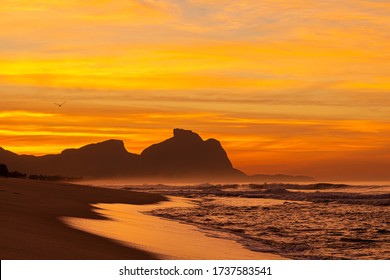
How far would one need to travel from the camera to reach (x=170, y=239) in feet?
→ 78.1

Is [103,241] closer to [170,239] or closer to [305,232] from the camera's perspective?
[170,239]

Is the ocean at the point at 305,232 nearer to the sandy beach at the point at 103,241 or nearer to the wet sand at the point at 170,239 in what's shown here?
the wet sand at the point at 170,239

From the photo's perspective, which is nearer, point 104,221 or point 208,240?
point 208,240

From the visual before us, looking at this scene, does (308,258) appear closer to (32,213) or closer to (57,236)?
(57,236)

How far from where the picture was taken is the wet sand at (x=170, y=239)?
20.2 metres

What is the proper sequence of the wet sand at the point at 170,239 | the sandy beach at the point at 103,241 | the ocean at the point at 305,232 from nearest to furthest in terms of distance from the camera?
the sandy beach at the point at 103,241 < the wet sand at the point at 170,239 < the ocean at the point at 305,232

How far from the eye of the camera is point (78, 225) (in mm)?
25922

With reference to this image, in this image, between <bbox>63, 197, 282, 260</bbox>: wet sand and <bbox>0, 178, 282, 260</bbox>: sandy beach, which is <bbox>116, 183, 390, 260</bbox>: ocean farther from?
<bbox>0, 178, 282, 260</bbox>: sandy beach

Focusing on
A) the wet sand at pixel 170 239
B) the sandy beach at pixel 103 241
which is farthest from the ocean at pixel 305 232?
the sandy beach at pixel 103 241

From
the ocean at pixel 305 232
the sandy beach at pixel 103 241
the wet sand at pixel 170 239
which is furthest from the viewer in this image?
the ocean at pixel 305 232

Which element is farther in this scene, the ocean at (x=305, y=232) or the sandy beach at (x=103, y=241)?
the ocean at (x=305, y=232)
